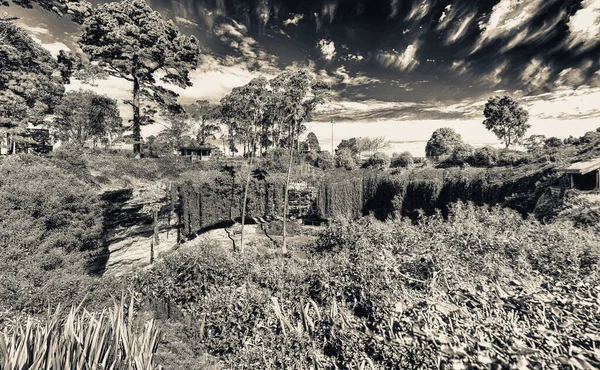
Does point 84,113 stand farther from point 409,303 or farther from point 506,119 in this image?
point 506,119

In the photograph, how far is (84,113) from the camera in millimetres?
35531

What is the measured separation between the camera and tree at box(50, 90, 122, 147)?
112 feet

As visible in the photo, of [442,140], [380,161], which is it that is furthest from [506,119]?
[380,161]

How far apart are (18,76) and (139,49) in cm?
682

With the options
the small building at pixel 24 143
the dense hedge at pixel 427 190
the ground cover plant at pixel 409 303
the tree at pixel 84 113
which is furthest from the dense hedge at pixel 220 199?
the tree at pixel 84 113

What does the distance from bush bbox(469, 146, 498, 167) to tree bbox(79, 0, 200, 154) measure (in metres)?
27.6

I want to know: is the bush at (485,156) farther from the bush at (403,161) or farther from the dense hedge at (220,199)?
the dense hedge at (220,199)

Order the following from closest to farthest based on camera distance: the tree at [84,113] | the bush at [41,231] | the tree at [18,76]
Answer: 1. the bush at [41,231]
2. the tree at [18,76]
3. the tree at [84,113]

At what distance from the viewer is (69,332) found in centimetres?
278

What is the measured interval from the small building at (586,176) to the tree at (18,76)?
81.8ft

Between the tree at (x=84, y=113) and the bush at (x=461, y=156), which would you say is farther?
the tree at (x=84, y=113)

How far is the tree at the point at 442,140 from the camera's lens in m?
48.7

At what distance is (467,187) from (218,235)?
61.3ft

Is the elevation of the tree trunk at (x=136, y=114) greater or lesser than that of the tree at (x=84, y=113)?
lesser
